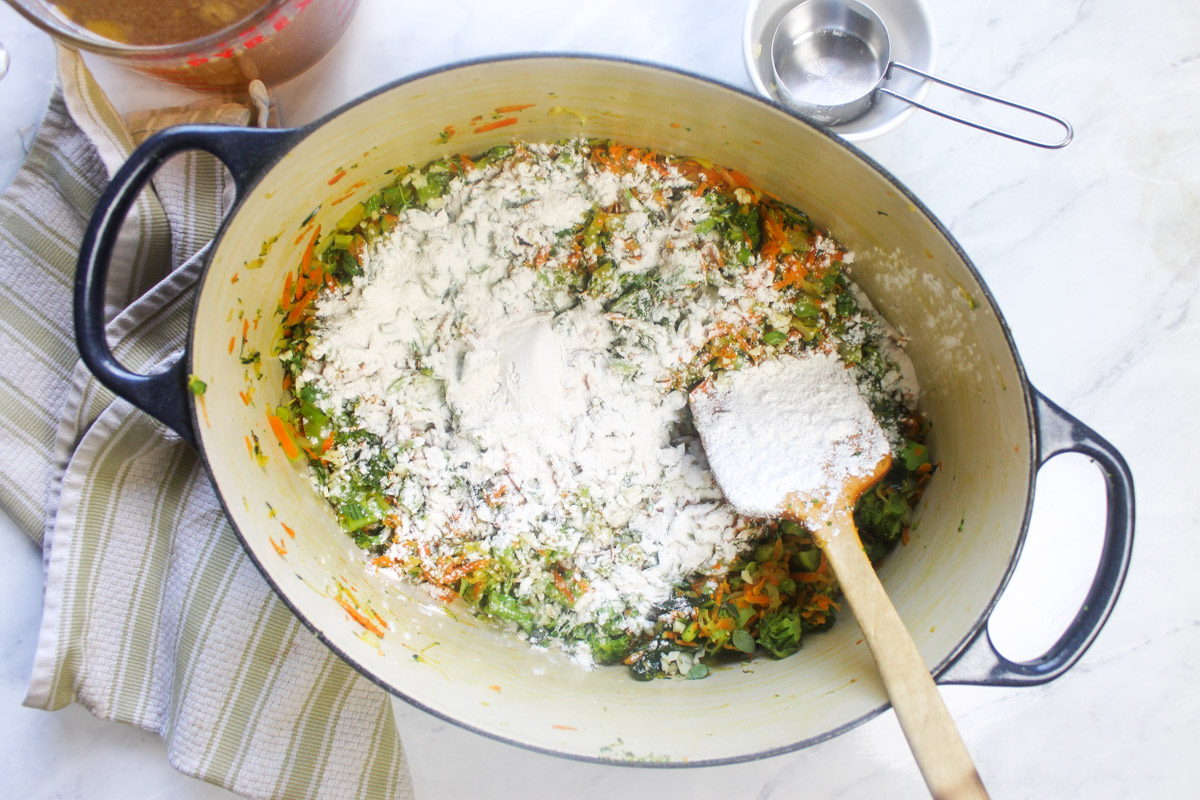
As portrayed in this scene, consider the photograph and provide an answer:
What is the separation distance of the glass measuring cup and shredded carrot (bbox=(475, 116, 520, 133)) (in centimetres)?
29

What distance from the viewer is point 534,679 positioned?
1.23m

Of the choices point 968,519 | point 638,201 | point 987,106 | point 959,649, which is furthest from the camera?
point 987,106

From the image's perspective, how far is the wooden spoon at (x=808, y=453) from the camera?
3.70ft

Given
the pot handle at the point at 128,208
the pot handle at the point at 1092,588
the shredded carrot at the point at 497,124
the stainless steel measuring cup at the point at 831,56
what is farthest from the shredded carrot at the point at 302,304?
the pot handle at the point at 1092,588

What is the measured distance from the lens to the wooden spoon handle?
3.32 ft

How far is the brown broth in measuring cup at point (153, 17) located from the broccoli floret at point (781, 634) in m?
1.18

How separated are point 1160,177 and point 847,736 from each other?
45.4 inches

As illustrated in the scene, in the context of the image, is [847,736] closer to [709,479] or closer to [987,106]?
[709,479]

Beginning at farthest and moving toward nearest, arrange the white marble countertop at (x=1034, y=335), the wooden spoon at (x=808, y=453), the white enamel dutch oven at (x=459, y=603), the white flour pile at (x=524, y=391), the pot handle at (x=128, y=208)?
the white marble countertop at (x=1034, y=335) → the white flour pile at (x=524, y=391) → the wooden spoon at (x=808, y=453) → the white enamel dutch oven at (x=459, y=603) → the pot handle at (x=128, y=208)

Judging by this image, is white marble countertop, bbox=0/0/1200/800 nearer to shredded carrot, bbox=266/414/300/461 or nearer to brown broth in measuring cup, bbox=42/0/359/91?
brown broth in measuring cup, bbox=42/0/359/91

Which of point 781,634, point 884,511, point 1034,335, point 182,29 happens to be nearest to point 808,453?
point 884,511

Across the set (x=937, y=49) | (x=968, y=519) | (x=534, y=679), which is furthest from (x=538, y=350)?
(x=937, y=49)

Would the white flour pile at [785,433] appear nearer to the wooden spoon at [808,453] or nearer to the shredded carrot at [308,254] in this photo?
the wooden spoon at [808,453]

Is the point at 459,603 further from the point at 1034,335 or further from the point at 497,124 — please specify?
the point at 1034,335
